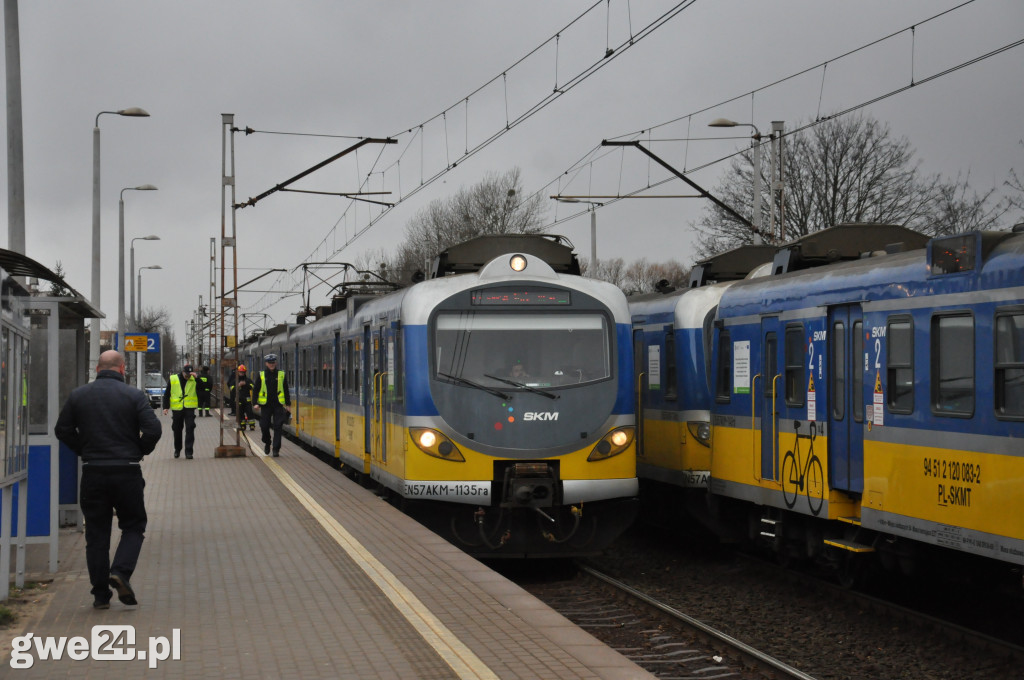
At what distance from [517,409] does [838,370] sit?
3.22 meters

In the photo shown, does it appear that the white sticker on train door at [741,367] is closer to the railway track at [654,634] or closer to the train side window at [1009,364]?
the railway track at [654,634]

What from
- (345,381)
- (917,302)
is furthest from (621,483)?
(345,381)

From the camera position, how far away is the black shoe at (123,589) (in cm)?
891

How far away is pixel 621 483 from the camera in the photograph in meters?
13.2

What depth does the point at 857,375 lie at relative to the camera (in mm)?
11352

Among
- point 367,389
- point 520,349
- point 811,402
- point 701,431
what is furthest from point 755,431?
point 367,389

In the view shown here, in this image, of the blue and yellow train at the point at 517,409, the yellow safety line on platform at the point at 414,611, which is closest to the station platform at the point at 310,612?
the yellow safety line on platform at the point at 414,611

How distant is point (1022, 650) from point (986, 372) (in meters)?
1.97

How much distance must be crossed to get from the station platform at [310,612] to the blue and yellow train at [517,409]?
73 cm

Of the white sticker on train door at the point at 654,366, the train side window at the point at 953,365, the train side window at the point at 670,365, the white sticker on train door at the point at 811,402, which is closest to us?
the train side window at the point at 953,365

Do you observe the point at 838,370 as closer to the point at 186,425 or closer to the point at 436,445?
the point at 436,445

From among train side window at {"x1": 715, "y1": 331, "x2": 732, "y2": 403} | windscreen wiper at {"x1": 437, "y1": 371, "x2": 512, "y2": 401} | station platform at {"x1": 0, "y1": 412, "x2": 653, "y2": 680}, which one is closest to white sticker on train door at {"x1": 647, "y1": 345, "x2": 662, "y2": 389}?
train side window at {"x1": 715, "y1": 331, "x2": 732, "y2": 403}

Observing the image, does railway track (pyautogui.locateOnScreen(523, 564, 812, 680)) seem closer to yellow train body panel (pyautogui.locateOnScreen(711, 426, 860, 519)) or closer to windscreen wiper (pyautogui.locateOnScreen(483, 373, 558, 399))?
yellow train body panel (pyautogui.locateOnScreen(711, 426, 860, 519))

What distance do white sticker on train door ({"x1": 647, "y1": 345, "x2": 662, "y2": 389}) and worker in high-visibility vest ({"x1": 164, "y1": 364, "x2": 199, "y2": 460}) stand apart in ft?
37.4
